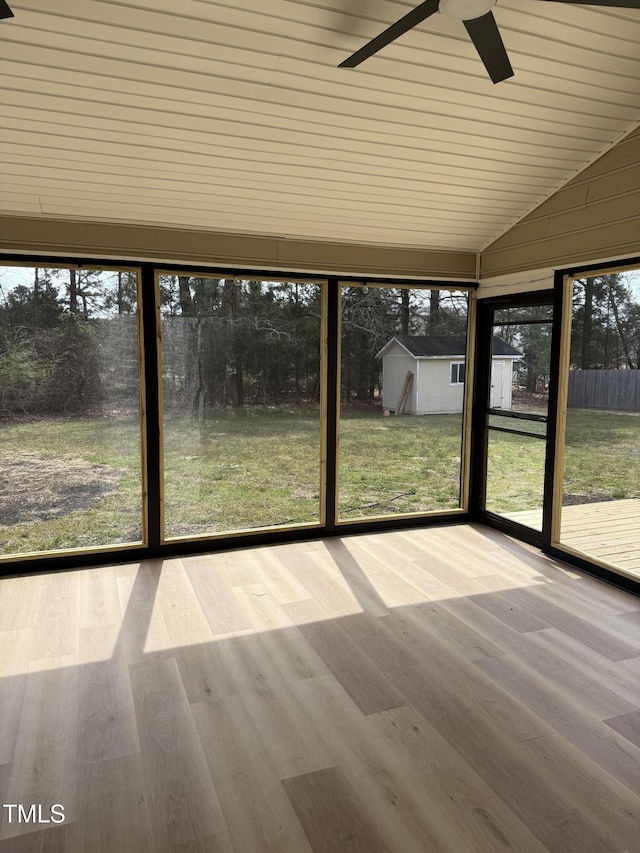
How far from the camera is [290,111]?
3.32 meters

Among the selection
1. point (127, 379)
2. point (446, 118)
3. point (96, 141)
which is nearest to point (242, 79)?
point (96, 141)

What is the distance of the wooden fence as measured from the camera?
13.2ft

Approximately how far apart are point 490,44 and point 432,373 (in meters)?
3.32

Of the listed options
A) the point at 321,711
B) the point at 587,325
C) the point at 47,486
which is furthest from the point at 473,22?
the point at 47,486

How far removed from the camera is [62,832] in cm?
203

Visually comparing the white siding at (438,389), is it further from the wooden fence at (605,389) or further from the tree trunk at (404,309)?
the wooden fence at (605,389)

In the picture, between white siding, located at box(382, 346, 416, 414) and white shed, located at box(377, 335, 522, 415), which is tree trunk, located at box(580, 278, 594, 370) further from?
white siding, located at box(382, 346, 416, 414)

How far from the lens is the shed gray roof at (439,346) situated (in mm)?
5310

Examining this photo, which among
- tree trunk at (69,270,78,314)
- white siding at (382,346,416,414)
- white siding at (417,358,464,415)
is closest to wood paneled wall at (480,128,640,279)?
white siding at (417,358,464,415)

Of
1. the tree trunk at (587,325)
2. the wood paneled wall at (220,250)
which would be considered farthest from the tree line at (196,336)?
the tree trunk at (587,325)

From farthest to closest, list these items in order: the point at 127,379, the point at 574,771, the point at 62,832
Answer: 1. the point at 127,379
2. the point at 574,771
3. the point at 62,832

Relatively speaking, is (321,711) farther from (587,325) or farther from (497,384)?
(497,384)

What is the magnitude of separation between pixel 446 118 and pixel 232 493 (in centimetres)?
305

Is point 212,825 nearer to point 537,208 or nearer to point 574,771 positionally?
point 574,771
